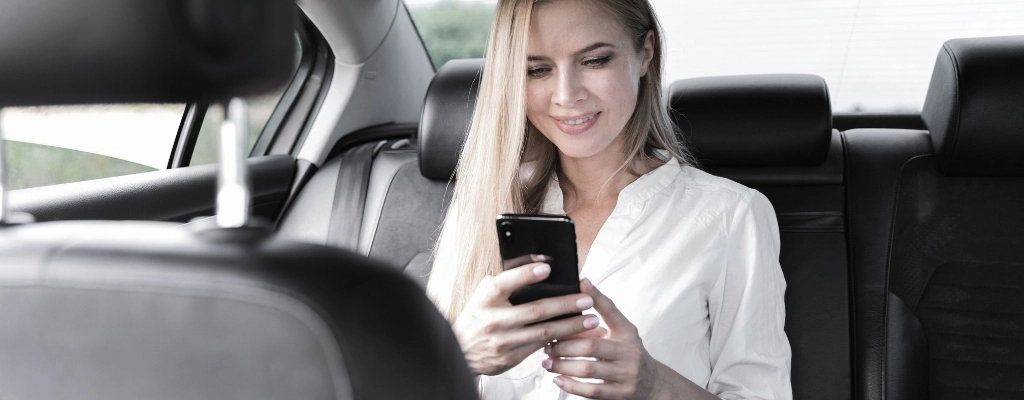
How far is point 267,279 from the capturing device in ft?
1.46

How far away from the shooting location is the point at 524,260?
110 cm

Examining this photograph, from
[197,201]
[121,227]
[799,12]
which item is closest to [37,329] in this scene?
[121,227]

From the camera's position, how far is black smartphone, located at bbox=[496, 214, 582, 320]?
41.7 inches

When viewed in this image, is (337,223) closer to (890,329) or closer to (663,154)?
(663,154)

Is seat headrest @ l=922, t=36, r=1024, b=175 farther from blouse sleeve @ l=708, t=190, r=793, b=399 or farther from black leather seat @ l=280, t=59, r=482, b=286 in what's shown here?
black leather seat @ l=280, t=59, r=482, b=286

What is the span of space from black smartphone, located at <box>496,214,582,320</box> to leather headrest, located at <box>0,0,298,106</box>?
1.84 ft

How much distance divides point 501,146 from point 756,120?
51 centimetres

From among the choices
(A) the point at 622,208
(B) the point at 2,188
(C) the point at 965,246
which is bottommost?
(C) the point at 965,246

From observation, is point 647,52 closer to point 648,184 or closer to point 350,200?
point 648,184

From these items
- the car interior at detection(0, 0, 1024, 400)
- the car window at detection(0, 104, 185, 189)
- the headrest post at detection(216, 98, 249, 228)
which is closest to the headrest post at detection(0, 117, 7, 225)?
the car interior at detection(0, 0, 1024, 400)

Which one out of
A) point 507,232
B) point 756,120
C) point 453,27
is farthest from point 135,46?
point 453,27

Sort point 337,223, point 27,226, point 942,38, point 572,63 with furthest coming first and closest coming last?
point 942,38
point 337,223
point 572,63
point 27,226

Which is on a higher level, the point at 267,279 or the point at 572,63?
the point at 572,63

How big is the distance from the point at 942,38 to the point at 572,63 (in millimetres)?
1288
